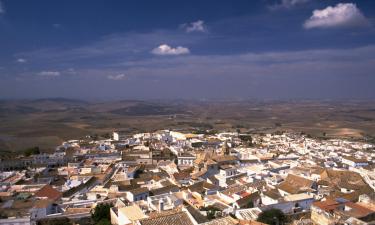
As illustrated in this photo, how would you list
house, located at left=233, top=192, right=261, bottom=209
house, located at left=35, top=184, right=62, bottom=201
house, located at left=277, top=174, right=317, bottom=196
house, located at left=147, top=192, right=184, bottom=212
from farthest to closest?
house, located at left=35, top=184, right=62, bottom=201 < house, located at left=277, top=174, right=317, bottom=196 < house, located at left=233, top=192, right=261, bottom=209 < house, located at left=147, top=192, right=184, bottom=212

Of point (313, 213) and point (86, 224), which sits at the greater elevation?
point (313, 213)

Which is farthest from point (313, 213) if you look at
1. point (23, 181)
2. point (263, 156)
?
point (23, 181)

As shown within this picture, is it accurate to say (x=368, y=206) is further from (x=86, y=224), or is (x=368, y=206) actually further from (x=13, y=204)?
(x=13, y=204)

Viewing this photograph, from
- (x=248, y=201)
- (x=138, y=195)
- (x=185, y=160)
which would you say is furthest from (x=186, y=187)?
(x=185, y=160)

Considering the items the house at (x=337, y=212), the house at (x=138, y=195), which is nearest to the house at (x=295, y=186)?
the house at (x=337, y=212)

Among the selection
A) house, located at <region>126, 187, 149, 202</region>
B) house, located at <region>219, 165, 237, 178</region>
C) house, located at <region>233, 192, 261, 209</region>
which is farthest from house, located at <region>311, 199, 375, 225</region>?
house, located at <region>219, 165, 237, 178</region>

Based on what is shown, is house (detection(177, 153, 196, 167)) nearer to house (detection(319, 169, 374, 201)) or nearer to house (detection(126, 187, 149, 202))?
house (detection(319, 169, 374, 201))
